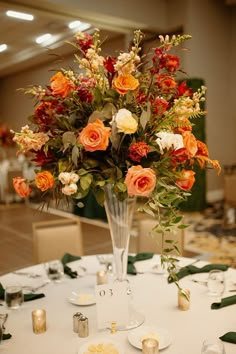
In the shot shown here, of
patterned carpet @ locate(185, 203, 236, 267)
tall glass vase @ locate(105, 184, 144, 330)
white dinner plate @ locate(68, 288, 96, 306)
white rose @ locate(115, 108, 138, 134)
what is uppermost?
white rose @ locate(115, 108, 138, 134)

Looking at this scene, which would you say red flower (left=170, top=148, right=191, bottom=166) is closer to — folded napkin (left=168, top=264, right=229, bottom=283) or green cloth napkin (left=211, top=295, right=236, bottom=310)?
green cloth napkin (left=211, top=295, right=236, bottom=310)

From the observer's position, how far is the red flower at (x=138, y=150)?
125 centimetres

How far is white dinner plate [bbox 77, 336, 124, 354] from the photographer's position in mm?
1214

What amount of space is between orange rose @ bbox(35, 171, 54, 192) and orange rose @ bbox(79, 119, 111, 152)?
160 mm

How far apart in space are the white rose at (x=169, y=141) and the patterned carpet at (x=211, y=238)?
245cm

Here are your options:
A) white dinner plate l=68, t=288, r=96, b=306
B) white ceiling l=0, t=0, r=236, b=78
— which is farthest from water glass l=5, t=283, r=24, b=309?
white ceiling l=0, t=0, r=236, b=78

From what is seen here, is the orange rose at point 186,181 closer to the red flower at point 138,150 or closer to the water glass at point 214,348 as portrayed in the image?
the red flower at point 138,150

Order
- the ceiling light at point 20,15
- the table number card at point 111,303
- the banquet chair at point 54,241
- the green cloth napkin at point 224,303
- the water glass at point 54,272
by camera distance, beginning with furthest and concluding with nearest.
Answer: the ceiling light at point 20,15
the banquet chair at point 54,241
the water glass at point 54,272
the green cloth napkin at point 224,303
the table number card at point 111,303

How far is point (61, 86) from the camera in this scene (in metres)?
1.29

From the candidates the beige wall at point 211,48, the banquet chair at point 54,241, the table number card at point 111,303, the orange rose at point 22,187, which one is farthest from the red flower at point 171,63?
the beige wall at point 211,48

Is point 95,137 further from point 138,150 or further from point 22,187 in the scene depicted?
point 22,187

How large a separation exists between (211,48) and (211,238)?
13.1 ft

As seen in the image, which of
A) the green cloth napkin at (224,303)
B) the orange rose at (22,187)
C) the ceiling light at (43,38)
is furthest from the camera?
the ceiling light at (43,38)

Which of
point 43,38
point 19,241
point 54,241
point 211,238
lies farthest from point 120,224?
point 43,38
